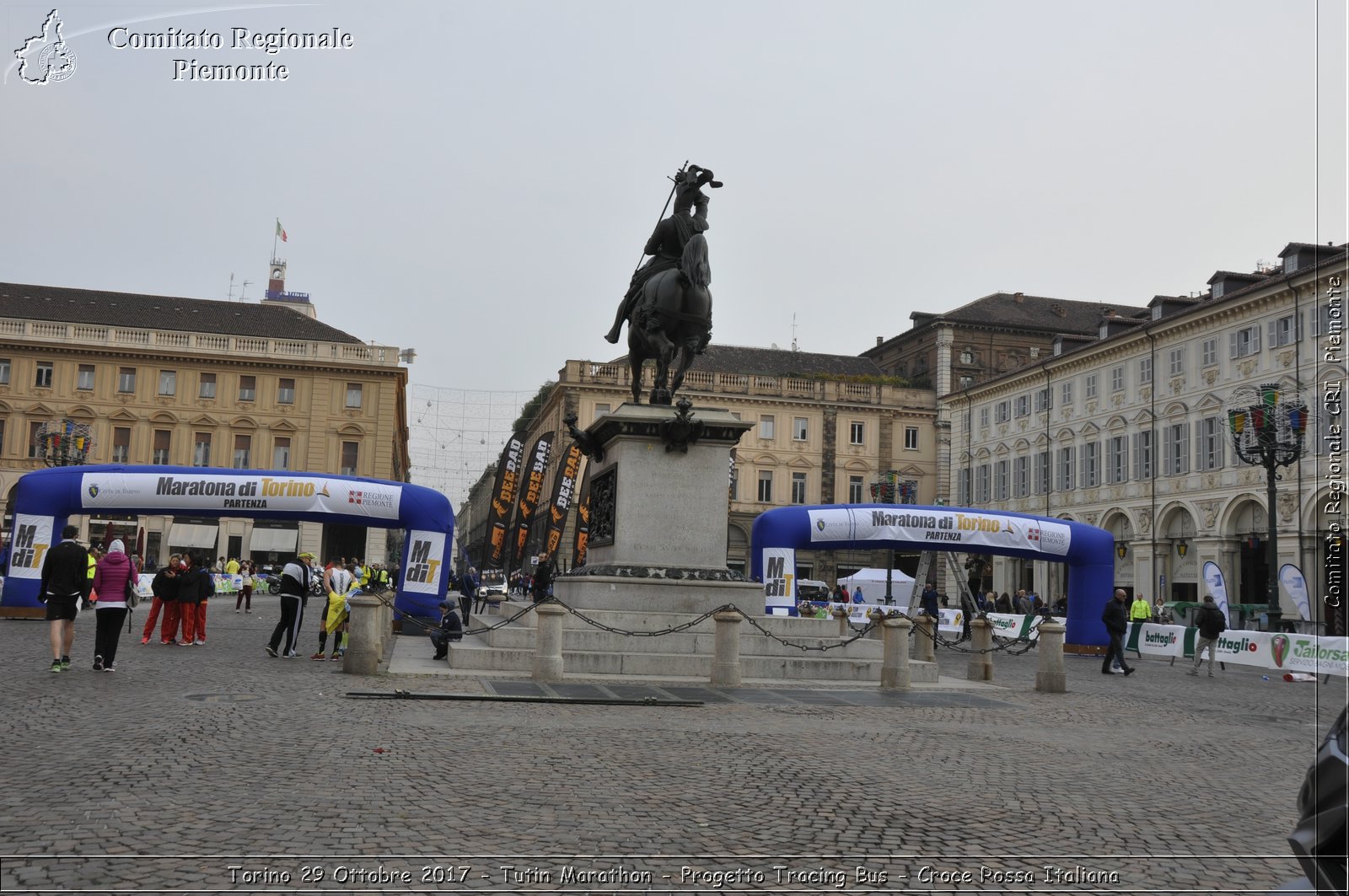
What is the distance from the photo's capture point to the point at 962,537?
25688mm

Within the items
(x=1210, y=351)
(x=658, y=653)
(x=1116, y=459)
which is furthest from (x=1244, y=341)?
(x=658, y=653)

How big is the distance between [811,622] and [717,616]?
2.99 meters

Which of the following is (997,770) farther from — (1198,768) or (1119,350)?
(1119,350)

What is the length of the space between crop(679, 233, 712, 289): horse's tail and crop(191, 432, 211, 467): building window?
59174 millimetres

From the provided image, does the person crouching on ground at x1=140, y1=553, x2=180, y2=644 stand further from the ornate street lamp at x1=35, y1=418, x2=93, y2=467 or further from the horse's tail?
the ornate street lamp at x1=35, y1=418, x2=93, y2=467

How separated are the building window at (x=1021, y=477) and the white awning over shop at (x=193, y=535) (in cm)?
4181

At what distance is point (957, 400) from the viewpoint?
6956 centimetres

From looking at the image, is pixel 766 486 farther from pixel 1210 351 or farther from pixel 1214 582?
pixel 1214 582

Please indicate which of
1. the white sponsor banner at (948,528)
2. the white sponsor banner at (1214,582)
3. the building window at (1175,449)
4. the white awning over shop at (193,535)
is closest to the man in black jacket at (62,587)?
the white sponsor banner at (948,528)

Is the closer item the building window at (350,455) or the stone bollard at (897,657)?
the stone bollard at (897,657)

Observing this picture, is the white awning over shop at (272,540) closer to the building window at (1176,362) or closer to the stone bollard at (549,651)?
the building window at (1176,362)

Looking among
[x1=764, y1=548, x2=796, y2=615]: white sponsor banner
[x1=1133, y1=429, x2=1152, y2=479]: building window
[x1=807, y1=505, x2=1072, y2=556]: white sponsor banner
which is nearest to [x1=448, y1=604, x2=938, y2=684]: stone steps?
[x1=764, y1=548, x2=796, y2=615]: white sponsor banner

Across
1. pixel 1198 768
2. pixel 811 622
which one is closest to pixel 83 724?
pixel 1198 768

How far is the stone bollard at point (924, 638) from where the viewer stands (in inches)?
691
